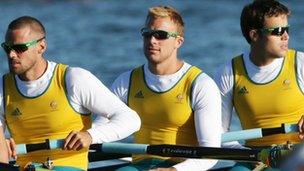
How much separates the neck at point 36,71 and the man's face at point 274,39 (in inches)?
56.6

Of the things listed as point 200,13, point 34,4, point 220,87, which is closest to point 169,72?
point 220,87

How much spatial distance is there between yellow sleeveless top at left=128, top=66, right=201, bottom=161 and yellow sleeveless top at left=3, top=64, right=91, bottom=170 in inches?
16.3

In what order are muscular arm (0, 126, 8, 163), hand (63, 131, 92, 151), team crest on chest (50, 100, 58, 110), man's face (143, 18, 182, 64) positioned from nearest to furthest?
→ muscular arm (0, 126, 8, 163) < hand (63, 131, 92, 151) < team crest on chest (50, 100, 58, 110) < man's face (143, 18, 182, 64)

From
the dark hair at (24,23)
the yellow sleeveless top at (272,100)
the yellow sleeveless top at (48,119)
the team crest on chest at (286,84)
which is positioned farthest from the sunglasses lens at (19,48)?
the team crest on chest at (286,84)

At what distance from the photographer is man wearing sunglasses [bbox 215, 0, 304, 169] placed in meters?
8.31

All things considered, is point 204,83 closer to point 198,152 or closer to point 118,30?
point 198,152

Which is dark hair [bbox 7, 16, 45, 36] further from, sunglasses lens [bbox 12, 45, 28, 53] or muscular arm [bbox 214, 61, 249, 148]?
muscular arm [bbox 214, 61, 249, 148]

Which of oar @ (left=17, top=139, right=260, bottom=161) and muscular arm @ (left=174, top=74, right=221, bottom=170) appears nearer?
oar @ (left=17, top=139, right=260, bottom=161)

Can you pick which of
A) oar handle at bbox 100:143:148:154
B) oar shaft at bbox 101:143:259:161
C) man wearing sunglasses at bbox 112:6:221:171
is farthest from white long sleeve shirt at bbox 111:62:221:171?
oar handle at bbox 100:143:148:154

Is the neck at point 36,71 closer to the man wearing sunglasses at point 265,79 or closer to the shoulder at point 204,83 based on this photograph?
the shoulder at point 204,83

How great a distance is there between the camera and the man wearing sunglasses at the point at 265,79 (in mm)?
8312

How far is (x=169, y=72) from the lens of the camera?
26.8 ft

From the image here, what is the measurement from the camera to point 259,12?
8359mm

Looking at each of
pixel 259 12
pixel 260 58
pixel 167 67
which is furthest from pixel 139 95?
pixel 259 12
